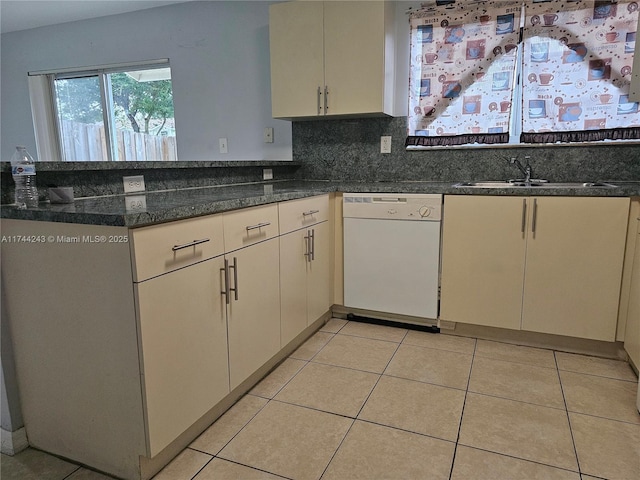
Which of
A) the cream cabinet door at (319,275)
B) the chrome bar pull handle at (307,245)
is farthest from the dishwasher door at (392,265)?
the chrome bar pull handle at (307,245)

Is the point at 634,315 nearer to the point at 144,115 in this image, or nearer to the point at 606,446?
the point at 606,446

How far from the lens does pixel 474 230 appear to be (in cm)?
233

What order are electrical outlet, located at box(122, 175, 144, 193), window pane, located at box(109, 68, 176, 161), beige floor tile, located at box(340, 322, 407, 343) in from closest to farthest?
1. electrical outlet, located at box(122, 175, 144, 193)
2. beige floor tile, located at box(340, 322, 407, 343)
3. window pane, located at box(109, 68, 176, 161)

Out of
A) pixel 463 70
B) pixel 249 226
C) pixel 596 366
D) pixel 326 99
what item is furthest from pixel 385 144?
pixel 596 366

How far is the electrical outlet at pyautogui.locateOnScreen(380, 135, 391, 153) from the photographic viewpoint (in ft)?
9.73

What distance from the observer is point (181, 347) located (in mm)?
1438

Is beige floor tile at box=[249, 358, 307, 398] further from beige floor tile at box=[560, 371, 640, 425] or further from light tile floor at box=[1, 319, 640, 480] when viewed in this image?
beige floor tile at box=[560, 371, 640, 425]

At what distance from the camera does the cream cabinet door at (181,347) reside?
1310 millimetres

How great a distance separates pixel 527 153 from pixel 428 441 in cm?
189

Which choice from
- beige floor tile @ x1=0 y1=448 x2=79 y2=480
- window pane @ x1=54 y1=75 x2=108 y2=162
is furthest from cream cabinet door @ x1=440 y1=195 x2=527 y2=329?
window pane @ x1=54 y1=75 x2=108 y2=162

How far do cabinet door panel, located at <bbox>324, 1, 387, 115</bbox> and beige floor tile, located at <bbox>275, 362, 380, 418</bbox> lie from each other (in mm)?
1552

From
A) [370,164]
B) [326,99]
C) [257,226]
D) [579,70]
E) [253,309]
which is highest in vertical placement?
[579,70]

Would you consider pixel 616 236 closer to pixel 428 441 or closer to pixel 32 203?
pixel 428 441

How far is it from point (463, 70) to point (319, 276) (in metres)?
1.58
